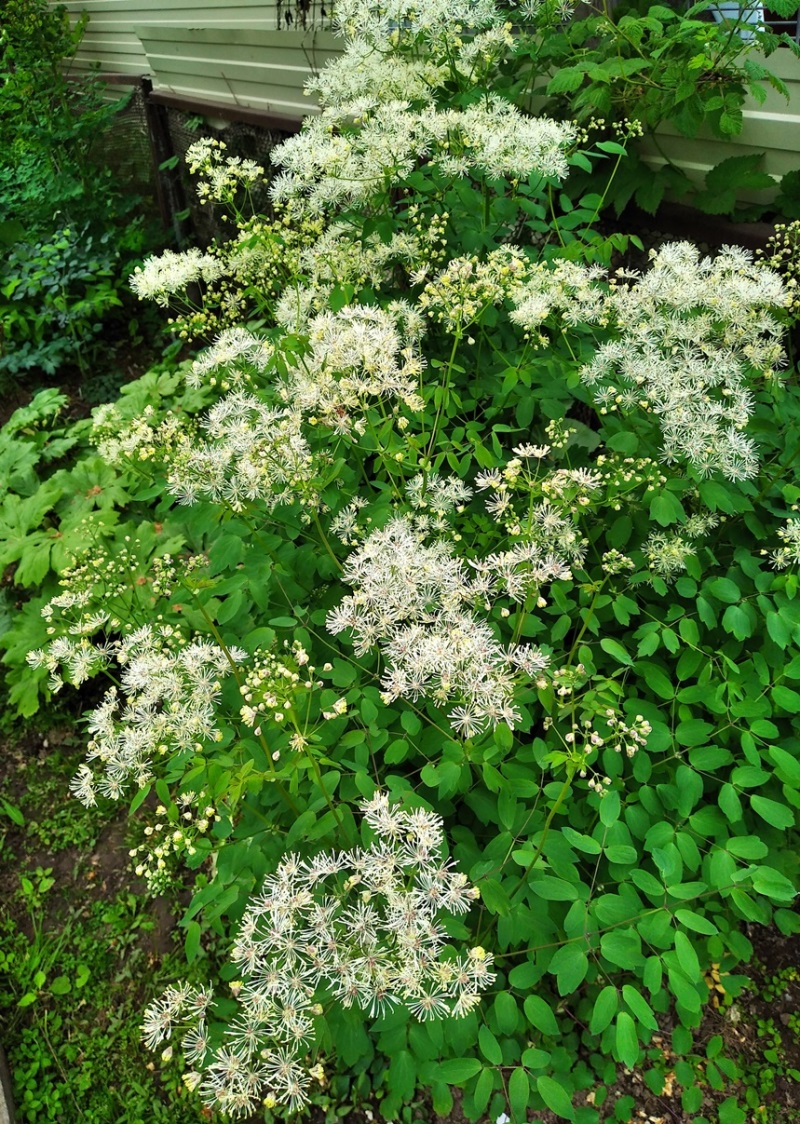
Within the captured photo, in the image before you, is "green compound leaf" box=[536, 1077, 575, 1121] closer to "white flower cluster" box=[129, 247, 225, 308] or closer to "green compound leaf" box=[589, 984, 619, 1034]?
"green compound leaf" box=[589, 984, 619, 1034]

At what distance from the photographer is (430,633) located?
163 centimetres

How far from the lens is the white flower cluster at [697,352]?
1.95 metres

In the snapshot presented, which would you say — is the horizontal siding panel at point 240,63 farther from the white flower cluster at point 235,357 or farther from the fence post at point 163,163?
the white flower cluster at point 235,357

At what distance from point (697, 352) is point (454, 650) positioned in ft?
4.08

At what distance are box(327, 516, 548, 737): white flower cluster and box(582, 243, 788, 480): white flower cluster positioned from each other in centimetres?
72

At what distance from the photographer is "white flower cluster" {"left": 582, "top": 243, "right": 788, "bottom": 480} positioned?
6.40 ft

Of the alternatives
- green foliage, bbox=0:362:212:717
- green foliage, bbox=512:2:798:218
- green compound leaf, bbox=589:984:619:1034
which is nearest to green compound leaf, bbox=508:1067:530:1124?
green compound leaf, bbox=589:984:619:1034

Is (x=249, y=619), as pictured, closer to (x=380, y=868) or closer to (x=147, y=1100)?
(x=380, y=868)

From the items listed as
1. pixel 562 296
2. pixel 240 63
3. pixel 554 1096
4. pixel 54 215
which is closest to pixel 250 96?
pixel 240 63

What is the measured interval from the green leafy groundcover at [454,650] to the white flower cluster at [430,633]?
1 centimetres

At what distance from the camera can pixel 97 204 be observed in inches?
276

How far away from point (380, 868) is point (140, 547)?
220 centimetres

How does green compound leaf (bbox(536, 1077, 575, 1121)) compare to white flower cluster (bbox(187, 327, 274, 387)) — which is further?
white flower cluster (bbox(187, 327, 274, 387))

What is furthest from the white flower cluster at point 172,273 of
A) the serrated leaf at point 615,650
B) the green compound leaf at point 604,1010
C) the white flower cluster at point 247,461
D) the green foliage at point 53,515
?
the green compound leaf at point 604,1010
